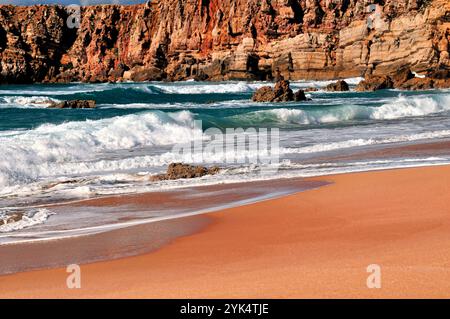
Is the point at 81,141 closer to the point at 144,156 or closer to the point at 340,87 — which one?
the point at 144,156

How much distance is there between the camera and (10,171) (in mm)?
11516

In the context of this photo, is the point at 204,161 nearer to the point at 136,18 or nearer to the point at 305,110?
the point at 305,110

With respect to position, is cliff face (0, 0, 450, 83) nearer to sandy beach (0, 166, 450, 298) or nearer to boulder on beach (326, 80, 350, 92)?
boulder on beach (326, 80, 350, 92)

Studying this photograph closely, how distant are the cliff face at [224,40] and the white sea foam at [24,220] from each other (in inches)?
2139

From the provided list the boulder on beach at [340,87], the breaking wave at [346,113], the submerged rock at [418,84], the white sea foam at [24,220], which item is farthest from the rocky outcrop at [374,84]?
the white sea foam at [24,220]

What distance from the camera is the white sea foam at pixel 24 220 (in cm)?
698

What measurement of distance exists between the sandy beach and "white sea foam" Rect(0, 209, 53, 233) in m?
2.11

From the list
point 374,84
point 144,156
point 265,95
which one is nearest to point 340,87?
point 374,84

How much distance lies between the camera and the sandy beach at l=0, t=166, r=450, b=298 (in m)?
3.96

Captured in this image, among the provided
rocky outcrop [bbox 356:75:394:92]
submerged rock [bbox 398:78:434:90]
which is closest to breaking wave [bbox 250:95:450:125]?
submerged rock [bbox 398:78:434:90]

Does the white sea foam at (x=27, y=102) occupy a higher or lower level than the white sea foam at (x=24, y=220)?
higher

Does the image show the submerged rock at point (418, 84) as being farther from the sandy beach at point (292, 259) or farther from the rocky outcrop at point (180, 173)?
the sandy beach at point (292, 259)

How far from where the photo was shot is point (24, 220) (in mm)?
7367

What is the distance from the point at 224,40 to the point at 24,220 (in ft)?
299
